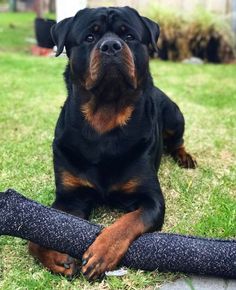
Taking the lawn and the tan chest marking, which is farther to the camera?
the tan chest marking

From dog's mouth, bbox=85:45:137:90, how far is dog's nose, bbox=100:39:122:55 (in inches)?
0.9

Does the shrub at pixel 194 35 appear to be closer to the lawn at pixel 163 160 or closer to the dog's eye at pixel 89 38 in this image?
the lawn at pixel 163 160

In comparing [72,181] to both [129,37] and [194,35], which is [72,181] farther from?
[194,35]

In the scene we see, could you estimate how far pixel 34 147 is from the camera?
13.2 feet

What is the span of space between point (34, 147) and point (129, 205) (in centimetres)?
145

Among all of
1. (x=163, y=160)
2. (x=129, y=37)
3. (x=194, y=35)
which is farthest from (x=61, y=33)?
(x=194, y=35)

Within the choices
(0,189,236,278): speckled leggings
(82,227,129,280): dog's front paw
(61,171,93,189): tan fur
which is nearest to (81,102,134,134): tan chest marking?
(61,171,93,189): tan fur

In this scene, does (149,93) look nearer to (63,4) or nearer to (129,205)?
(129,205)

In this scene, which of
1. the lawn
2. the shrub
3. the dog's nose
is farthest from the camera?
the shrub

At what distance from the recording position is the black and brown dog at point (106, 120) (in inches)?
104

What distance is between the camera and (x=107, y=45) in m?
2.55

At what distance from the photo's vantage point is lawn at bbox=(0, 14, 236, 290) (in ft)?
7.79

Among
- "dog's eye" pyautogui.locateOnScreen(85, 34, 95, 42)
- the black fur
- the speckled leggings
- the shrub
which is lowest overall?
the shrub

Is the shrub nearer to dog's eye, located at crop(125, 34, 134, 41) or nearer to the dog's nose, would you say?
dog's eye, located at crop(125, 34, 134, 41)
